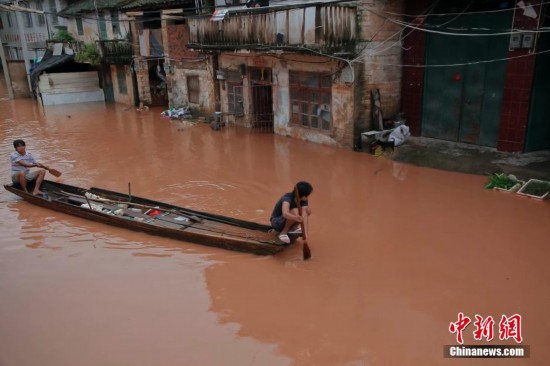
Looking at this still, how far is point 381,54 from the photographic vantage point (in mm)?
13430

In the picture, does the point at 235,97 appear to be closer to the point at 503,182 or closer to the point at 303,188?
the point at 503,182

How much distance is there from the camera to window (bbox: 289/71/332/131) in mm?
14586

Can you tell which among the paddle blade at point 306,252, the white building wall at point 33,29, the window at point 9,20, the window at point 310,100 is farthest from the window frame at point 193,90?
the window at point 9,20

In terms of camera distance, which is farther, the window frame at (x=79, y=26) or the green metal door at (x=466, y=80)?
the window frame at (x=79, y=26)

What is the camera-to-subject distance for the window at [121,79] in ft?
87.6

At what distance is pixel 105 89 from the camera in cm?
2930

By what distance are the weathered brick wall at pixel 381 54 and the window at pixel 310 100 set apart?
1313 millimetres

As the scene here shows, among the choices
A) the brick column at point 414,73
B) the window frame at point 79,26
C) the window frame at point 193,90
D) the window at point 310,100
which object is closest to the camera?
the brick column at point 414,73

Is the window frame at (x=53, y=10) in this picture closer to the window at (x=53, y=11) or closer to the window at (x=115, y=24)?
the window at (x=53, y=11)

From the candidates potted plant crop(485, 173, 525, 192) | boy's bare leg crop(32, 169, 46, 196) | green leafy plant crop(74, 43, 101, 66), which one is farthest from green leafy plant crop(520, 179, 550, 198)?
green leafy plant crop(74, 43, 101, 66)

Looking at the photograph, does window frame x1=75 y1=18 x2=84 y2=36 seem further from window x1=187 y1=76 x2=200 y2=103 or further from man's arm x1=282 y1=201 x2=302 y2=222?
man's arm x1=282 y1=201 x2=302 y2=222

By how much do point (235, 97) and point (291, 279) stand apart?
12.6 meters

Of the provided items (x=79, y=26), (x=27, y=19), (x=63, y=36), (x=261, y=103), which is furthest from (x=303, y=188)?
(x=27, y=19)

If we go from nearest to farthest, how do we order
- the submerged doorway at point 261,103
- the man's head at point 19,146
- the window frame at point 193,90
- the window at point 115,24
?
the man's head at point 19,146 < the submerged doorway at point 261,103 < the window frame at point 193,90 < the window at point 115,24
